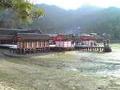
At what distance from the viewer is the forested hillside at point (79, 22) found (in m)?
123

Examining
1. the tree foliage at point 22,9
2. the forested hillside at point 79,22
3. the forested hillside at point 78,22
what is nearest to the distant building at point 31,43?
the forested hillside at point 78,22

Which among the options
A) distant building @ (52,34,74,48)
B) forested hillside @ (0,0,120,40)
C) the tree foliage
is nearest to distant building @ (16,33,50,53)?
distant building @ (52,34,74,48)

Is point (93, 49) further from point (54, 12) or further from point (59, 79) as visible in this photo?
point (54, 12)

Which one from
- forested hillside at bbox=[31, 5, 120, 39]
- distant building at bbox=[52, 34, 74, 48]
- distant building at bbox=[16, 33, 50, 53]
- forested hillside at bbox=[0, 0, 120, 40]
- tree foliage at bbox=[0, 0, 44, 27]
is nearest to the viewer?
tree foliage at bbox=[0, 0, 44, 27]

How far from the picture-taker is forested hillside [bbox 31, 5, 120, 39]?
122625 mm

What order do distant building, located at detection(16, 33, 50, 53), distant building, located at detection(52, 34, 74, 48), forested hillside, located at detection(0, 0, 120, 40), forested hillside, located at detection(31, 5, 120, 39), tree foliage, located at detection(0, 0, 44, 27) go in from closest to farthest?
1. tree foliage, located at detection(0, 0, 44, 27)
2. distant building, located at detection(16, 33, 50, 53)
3. distant building, located at detection(52, 34, 74, 48)
4. forested hillside, located at detection(0, 0, 120, 40)
5. forested hillside, located at detection(31, 5, 120, 39)

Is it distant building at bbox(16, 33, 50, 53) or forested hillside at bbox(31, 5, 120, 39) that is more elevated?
forested hillside at bbox(31, 5, 120, 39)

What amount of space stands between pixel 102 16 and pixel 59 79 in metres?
123

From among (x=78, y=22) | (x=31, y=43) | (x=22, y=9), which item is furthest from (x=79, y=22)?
(x=22, y=9)

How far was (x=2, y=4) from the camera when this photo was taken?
15109mm

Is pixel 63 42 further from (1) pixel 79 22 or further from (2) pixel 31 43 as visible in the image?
(1) pixel 79 22

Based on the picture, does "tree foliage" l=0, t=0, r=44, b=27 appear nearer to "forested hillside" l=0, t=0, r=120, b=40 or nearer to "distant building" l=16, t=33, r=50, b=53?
"distant building" l=16, t=33, r=50, b=53

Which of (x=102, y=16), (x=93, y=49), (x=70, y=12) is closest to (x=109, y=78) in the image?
(x=93, y=49)

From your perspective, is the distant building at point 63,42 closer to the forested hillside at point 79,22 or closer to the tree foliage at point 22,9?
the forested hillside at point 79,22
